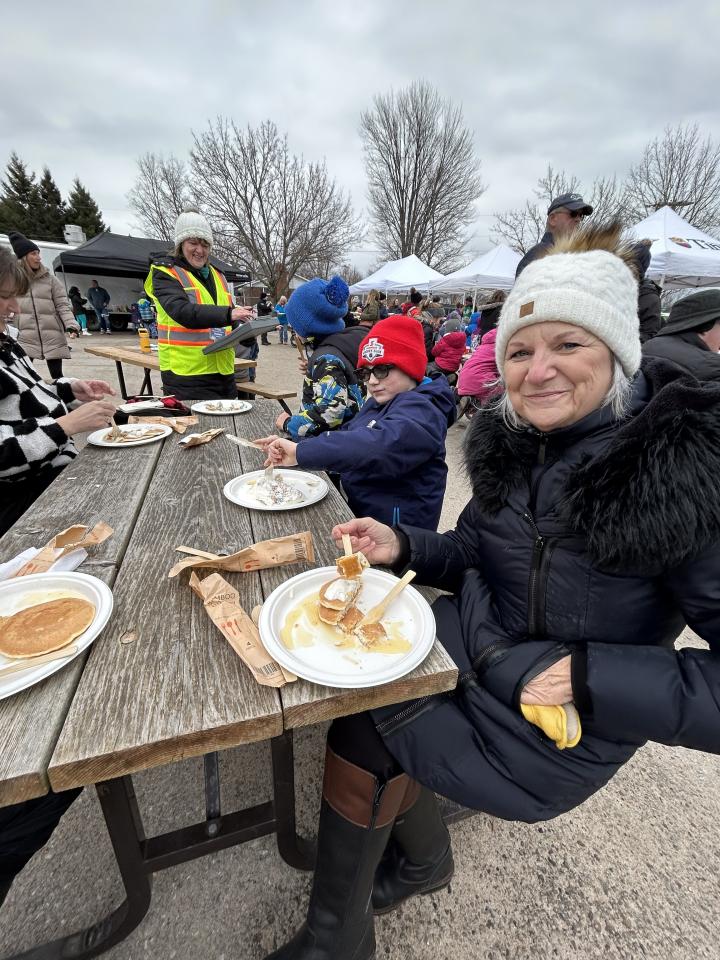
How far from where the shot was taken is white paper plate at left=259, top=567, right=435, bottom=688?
895 millimetres

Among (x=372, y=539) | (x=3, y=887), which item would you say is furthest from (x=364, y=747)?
(x=3, y=887)

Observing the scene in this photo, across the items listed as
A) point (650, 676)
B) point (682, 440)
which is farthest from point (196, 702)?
point (682, 440)

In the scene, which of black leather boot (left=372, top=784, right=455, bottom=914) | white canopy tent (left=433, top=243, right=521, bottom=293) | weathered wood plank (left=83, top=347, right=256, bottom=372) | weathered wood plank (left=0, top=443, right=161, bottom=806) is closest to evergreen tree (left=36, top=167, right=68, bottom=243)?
white canopy tent (left=433, top=243, right=521, bottom=293)

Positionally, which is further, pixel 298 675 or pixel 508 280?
pixel 508 280

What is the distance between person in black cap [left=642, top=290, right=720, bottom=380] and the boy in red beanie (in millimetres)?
1490

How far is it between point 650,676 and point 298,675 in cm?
79

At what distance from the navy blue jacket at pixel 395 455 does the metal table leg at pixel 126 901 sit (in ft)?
4.17

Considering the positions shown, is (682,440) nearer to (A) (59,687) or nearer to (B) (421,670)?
(B) (421,670)

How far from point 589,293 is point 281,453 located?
4.36 feet

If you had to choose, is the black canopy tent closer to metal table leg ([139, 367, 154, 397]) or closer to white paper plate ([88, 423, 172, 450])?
metal table leg ([139, 367, 154, 397])

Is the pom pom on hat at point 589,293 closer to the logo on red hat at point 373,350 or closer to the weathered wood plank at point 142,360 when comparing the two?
the logo on red hat at point 373,350

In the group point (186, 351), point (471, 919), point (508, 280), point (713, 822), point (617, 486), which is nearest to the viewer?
point (617, 486)

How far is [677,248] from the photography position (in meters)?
8.48

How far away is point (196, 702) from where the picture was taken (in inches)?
33.4
